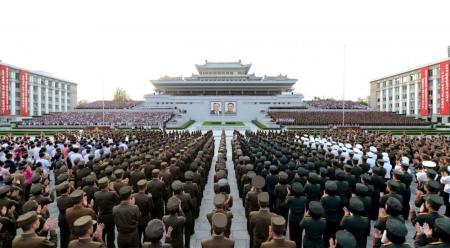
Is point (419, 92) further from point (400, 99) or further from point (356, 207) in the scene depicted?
point (356, 207)

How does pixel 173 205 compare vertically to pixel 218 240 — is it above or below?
above

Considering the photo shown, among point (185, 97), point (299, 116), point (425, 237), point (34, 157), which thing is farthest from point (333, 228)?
point (185, 97)

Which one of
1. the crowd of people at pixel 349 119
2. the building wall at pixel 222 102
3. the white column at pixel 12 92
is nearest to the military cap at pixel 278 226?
the crowd of people at pixel 349 119

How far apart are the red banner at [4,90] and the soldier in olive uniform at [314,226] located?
248 feet

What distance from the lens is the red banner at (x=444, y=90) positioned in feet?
196

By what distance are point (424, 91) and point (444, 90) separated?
646 centimetres

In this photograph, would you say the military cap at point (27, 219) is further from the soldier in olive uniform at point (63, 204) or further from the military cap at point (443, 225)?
the military cap at point (443, 225)

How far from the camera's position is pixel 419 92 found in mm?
71562

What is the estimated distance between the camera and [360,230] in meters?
5.07

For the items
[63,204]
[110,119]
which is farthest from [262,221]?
[110,119]

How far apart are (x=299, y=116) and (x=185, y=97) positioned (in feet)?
89.6

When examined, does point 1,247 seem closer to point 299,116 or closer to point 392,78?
point 299,116

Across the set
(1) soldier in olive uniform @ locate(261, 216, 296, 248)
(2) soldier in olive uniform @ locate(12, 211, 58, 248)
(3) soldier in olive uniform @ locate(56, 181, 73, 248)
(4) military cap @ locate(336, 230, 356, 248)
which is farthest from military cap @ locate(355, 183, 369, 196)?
(3) soldier in olive uniform @ locate(56, 181, 73, 248)

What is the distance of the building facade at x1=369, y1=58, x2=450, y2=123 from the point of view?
200 feet
